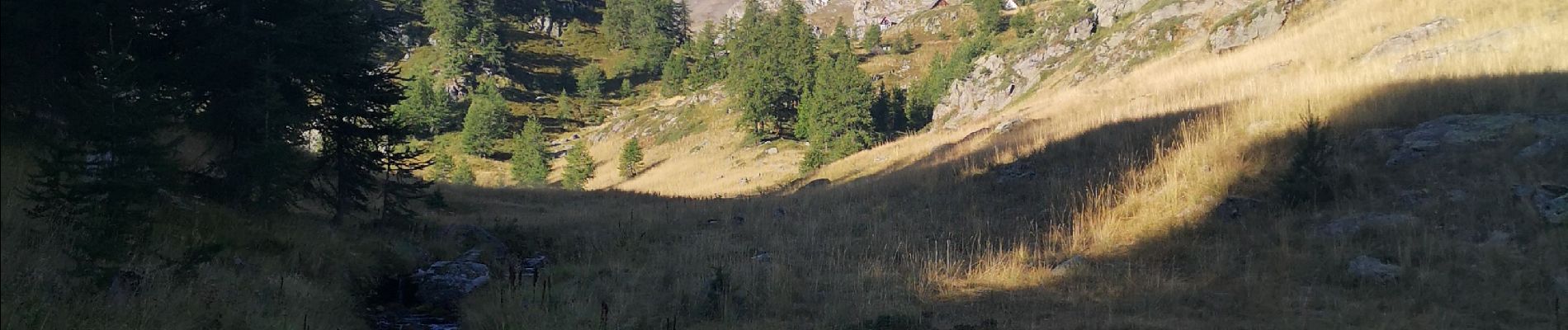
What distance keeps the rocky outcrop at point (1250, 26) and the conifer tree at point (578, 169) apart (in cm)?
3613

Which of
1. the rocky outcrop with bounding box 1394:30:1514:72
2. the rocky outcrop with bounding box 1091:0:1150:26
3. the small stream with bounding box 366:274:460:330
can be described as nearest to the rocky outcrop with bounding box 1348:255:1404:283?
the small stream with bounding box 366:274:460:330

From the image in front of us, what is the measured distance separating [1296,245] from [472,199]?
71.5ft

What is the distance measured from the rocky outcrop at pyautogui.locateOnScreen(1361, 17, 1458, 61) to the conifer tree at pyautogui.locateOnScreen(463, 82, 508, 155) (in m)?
65.5

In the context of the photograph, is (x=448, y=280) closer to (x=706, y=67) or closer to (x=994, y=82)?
(x=994, y=82)

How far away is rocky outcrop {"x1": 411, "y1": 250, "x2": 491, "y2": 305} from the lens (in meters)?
10.4

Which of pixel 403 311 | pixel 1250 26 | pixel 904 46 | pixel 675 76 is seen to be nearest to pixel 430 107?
pixel 675 76

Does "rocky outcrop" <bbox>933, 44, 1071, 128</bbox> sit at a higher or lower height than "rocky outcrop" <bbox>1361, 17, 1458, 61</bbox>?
higher

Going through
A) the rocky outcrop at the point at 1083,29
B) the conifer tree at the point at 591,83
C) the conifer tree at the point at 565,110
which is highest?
the conifer tree at the point at 591,83

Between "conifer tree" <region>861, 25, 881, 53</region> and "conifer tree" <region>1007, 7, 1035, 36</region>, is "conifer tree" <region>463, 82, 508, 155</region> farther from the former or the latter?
"conifer tree" <region>1007, 7, 1035, 36</region>

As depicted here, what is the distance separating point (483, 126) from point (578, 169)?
21934 mm

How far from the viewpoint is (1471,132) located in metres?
9.60

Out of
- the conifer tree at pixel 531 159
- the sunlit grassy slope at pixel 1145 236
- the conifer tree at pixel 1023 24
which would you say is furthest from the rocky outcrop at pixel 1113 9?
the conifer tree at pixel 531 159

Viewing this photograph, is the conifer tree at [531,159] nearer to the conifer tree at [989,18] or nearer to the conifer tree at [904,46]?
the conifer tree at [989,18]

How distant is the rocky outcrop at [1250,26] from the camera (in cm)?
2841
